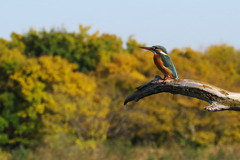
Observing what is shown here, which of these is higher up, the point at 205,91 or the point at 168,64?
the point at 168,64

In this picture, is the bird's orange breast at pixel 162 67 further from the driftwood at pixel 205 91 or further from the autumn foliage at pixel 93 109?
the autumn foliage at pixel 93 109

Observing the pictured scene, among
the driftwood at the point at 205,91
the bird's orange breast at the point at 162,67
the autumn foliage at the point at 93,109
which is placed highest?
the autumn foliage at the point at 93,109

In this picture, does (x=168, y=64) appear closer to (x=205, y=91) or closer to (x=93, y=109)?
(x=205, y=91)

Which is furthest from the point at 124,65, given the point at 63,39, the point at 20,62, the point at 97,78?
the point at 20,62

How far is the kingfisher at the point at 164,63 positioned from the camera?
22.3ft

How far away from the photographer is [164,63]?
22.6 ft

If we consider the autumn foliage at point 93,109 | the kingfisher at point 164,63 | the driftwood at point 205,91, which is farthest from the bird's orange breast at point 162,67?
the autumn foliage at point 93,109

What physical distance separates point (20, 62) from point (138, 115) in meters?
11.1

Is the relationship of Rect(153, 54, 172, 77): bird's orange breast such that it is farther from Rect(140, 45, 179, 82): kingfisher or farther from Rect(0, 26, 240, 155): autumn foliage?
Rect(0, 26, 240, 155): autumn foliage

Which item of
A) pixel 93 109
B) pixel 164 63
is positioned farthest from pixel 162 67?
pixel 93 109

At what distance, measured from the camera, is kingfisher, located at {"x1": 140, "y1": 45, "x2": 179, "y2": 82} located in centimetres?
681

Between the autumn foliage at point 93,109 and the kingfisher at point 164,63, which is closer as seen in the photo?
the kingfisher at point 164,63

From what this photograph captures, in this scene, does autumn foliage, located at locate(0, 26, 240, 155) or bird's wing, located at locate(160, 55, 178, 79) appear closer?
bird's wing, located at locate(160, 55, 178, 79)

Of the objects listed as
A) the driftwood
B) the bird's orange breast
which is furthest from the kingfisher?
the driftwood
